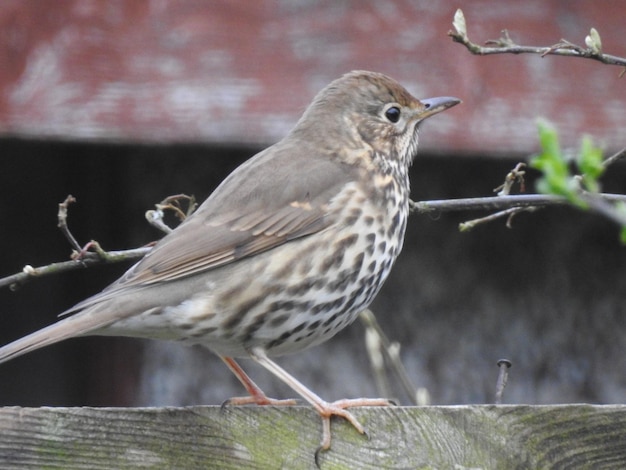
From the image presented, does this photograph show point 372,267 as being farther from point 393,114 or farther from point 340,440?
point 340,440

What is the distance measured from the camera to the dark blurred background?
12.9 ft

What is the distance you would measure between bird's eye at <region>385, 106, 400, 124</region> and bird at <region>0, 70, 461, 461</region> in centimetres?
13

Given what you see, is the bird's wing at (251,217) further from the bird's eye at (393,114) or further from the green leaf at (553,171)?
the green leaf at (553,171)

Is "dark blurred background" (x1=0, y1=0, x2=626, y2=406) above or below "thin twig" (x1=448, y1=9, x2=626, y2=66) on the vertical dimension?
above

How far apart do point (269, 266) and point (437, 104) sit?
0.81 m

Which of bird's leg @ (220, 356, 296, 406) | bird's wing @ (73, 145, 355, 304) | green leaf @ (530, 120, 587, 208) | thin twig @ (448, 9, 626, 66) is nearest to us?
green leaf @ (530, 120, 587, 208)

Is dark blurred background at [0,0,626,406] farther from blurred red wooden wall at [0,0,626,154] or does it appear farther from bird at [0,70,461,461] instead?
bird at [0,70,461,461]

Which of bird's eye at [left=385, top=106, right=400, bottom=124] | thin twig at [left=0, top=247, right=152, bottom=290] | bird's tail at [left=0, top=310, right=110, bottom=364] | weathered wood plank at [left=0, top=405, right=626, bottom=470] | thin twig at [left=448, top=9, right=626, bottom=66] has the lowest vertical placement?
weathered wood plank at [left=0, top=405, right=626, bottom=470]

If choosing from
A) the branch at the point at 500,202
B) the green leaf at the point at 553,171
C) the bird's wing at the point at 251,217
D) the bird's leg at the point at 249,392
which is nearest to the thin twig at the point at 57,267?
the bird's wing at the point at 251,217

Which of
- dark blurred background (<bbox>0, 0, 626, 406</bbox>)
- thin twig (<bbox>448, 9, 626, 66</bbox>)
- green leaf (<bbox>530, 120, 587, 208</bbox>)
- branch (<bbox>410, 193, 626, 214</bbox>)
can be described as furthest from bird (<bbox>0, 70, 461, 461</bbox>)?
green leaf (<bbox>530, 120, 587, 208</bbox>)

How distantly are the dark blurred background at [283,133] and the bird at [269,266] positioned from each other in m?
0.23

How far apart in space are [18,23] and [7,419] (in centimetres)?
183

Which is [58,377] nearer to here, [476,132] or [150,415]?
[476,132]

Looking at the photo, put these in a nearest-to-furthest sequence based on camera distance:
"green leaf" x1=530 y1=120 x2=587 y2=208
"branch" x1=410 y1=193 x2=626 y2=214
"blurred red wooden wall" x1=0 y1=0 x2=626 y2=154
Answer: "green leaf" x1=530 y1=120 x2=587 y2=208 < "branch" x1=410 y1=193 x2=626 y2=214 < "blurred red wooden wall" x1=0 y1=0 x2=626 y2=154
